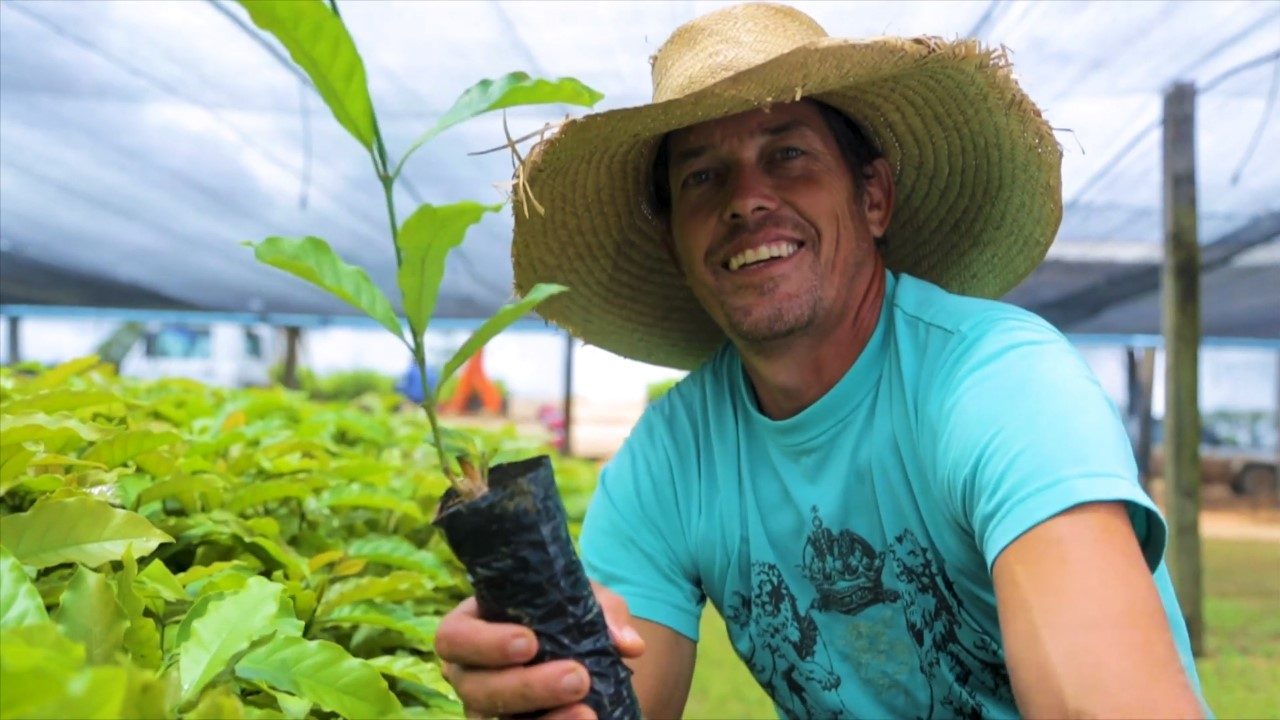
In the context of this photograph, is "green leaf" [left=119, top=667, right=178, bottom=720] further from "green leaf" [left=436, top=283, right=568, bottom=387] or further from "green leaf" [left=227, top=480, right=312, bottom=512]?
"green leaf" [left=227, top=480, right=312, bottom=512]

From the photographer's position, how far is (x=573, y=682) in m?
0.75

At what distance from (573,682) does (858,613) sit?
27.8 inches

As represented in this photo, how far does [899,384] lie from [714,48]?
0.50m

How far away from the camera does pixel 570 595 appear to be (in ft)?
2.46

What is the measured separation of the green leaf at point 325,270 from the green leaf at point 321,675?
0.39m

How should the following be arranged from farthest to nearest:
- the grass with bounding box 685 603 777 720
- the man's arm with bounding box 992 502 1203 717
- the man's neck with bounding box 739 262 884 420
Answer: the grass with bounding box 685 603 777 720, the man's neck with bounding box 739 262 884 420, the man's arm with bounding box 992 502 1203 717

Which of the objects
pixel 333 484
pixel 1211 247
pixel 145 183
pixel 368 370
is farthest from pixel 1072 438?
pixel 368 370

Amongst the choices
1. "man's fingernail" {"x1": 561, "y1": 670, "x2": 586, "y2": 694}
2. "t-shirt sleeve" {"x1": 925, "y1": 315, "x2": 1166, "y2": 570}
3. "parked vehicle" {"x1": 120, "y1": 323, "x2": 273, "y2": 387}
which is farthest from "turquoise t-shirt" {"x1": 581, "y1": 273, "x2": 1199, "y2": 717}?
"parked vehicle" {"x1": 120, "y1": 323, "x2": 273, "y2": 387}

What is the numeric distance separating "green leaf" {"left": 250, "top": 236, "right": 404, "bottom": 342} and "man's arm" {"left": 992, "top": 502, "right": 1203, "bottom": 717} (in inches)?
24.9

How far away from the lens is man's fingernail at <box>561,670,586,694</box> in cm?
75

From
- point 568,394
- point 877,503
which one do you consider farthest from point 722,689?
point 568,394

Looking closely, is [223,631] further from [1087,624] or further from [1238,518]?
[1238,518]

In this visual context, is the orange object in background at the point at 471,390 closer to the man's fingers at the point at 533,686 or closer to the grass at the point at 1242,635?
the grass at the point at 1242,635

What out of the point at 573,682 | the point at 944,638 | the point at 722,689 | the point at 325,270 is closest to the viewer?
the point at 325,270
